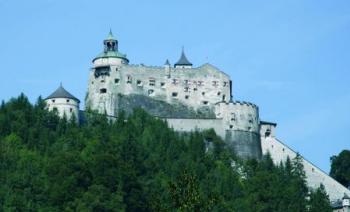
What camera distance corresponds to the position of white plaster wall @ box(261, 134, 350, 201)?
9544 centimetres

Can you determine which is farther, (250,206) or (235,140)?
(235,140)

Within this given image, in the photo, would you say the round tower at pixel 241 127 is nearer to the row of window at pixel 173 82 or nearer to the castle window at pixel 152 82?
the row of window at pixel 173 82

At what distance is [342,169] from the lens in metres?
107

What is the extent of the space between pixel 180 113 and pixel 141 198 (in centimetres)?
2717

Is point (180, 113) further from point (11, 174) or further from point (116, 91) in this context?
point (11, 174)

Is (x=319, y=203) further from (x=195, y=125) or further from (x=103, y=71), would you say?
(x=103, y=71)

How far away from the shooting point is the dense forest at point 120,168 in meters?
70.1

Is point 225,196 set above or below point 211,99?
below

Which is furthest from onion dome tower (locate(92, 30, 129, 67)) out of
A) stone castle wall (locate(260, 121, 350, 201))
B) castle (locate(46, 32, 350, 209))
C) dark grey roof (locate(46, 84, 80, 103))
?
stone castle wall (locate(260, 121, 350, 201))

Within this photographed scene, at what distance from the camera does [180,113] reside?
323 ft

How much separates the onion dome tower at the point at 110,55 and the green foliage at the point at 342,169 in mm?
23126

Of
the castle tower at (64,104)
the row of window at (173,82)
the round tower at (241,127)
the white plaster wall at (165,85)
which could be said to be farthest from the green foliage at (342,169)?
Result: the castle tower at (64,104)

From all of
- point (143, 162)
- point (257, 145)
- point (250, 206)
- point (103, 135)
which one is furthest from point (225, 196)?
point (257, 145)

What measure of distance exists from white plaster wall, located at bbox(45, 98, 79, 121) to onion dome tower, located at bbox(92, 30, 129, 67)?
290 inches
